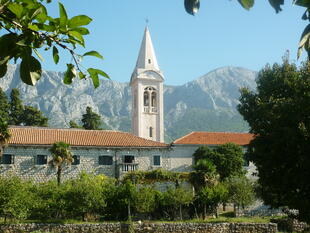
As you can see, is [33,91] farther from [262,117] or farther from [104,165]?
[262,117]

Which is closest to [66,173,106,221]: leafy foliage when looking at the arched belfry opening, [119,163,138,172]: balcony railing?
[119,163,138,172]: balcony railing

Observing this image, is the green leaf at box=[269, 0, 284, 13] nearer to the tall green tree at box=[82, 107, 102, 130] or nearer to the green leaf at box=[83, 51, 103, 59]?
the green leaf at box=[83, 51, 103, 59]

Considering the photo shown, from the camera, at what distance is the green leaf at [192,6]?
1.56 metres

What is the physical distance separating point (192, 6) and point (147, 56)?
51.4 metres

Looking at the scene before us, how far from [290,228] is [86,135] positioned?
64.2 ft

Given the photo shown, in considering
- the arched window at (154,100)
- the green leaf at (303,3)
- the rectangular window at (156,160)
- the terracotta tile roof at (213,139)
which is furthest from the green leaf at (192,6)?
the arched window at (154,100)

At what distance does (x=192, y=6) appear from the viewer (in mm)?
1579

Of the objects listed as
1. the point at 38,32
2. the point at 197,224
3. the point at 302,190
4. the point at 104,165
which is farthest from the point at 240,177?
the point at 38,32

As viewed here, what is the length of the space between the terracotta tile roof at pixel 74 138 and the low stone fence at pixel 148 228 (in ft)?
35.7

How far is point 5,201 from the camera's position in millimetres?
25953

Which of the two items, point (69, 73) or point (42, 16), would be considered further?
point (69, 73)

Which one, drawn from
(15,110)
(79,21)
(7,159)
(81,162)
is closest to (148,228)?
(81,162)

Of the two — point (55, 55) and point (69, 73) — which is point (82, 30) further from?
point (69, 73)

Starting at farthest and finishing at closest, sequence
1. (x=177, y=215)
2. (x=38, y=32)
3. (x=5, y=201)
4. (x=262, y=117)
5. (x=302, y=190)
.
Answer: (x=177, y=215), (x=5, y=201), (x=262, y=117), (x=302, y=190), (x=38, y=32)
